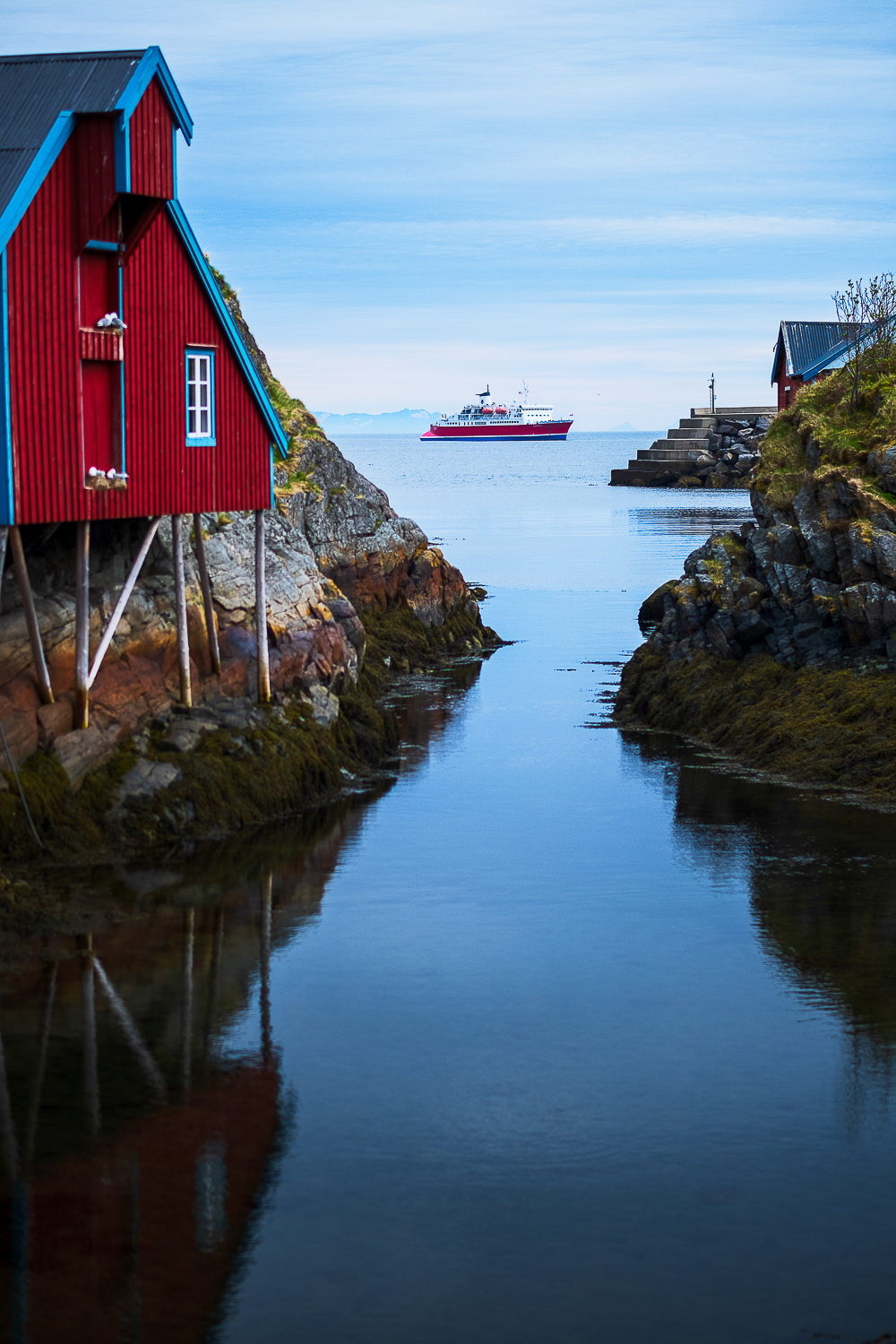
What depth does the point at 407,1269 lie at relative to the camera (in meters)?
11.6

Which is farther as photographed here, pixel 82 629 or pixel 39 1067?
pixel 82 629

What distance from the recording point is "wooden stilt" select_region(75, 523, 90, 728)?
877 inches

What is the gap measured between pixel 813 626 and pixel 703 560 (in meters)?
5.01

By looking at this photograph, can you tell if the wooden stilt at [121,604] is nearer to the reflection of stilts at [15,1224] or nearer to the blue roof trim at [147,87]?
the blue roof trim at [147,87]

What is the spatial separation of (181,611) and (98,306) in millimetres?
5385

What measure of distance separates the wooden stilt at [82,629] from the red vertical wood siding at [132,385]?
1.87 feet

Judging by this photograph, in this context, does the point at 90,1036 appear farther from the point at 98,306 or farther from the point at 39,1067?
the point at 98,306

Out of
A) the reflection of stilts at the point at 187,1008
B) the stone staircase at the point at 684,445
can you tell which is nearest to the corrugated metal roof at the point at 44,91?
the reflection of stilts at the point at 187,1008

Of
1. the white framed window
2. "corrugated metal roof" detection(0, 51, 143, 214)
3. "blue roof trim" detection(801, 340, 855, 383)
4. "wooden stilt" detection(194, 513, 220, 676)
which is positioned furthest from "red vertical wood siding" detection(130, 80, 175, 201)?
"blue roof trim" detection(801, 340, 855, 383)

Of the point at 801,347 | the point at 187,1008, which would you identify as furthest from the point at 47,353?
the point at 801,347

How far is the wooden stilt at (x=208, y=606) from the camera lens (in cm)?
2633

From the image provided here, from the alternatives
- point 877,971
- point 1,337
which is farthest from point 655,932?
point 1,337

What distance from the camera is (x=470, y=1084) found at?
15.1m

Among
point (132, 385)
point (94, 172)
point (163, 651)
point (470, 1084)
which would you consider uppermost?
point (94, 172)
